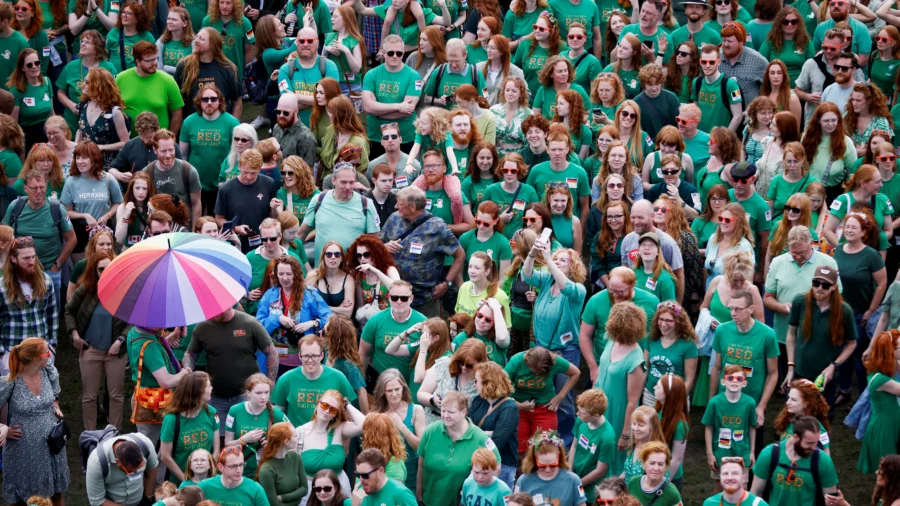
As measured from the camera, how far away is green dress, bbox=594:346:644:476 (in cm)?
1071

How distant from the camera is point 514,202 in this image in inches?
505

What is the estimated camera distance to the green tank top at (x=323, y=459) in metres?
10.3

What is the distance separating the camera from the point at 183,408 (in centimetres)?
1033

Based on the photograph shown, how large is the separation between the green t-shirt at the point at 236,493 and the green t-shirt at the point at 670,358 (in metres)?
2.93

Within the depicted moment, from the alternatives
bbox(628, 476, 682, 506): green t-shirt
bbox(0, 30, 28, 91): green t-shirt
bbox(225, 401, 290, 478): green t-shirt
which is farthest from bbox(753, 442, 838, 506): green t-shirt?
bbox(0, 30, 28, 91): green t-shirt

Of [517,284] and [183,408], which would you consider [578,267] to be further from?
[183,408]

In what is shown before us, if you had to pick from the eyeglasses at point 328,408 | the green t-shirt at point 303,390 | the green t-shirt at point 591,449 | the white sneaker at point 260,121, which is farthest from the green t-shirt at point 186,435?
the white sneaker at point 260,121

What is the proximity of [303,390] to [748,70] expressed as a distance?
20.5 ft

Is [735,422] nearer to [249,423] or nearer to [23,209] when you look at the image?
[249,423]

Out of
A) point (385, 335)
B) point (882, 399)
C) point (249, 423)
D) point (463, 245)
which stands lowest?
point (249, 423)

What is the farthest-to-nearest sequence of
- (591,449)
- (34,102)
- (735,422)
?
(34,102) < (735,422) < (591,449)

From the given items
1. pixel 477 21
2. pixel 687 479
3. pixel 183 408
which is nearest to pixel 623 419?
pixel 687 479

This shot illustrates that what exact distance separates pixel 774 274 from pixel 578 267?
5.13 feet

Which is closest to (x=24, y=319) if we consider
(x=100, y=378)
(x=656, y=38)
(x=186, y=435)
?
(x=100, y=378)
